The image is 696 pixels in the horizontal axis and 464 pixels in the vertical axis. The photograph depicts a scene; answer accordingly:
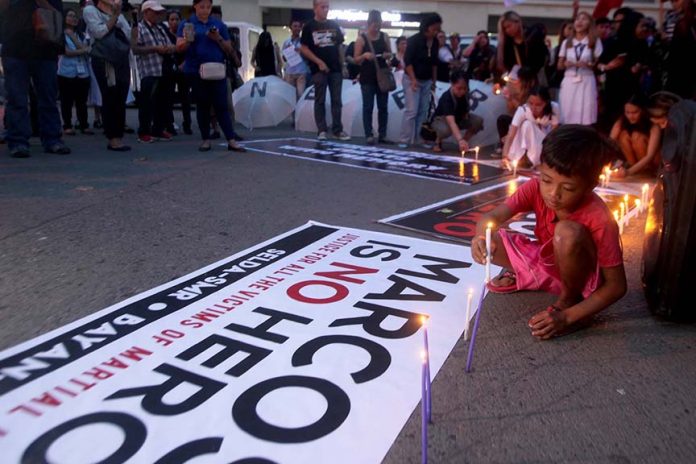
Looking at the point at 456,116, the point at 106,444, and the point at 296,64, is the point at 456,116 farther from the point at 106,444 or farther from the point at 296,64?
the point at 106,444

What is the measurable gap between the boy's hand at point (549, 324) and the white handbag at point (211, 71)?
4.98 meters

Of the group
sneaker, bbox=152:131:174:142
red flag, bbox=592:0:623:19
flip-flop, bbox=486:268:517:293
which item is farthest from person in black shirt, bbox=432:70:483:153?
flip-flop, bbox=486:268:517:293

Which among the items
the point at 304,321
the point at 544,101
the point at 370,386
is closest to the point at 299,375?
the point at 370,386

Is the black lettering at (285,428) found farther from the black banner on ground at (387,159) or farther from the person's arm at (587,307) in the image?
the black banner on ground at (387,159)

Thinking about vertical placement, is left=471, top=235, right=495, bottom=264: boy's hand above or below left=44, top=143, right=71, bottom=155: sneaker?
above

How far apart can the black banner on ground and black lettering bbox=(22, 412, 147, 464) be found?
13.5ft

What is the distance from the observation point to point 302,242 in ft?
10.5

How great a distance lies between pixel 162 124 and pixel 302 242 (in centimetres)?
532

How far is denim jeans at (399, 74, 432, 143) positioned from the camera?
7473 mm

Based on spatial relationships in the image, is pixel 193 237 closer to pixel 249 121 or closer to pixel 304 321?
pixel 304 321

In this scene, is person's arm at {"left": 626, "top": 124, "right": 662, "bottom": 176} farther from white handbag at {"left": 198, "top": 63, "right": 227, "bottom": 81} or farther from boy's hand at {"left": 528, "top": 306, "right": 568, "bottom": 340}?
white handbag at {"left": 198, "top": 63, "right": 227, "bottom": 81}

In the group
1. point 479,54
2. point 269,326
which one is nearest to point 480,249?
point 269,326

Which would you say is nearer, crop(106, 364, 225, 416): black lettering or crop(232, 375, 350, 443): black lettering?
crop(232, 375, 350, 443): black lettering

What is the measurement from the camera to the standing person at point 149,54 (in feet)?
22.5
